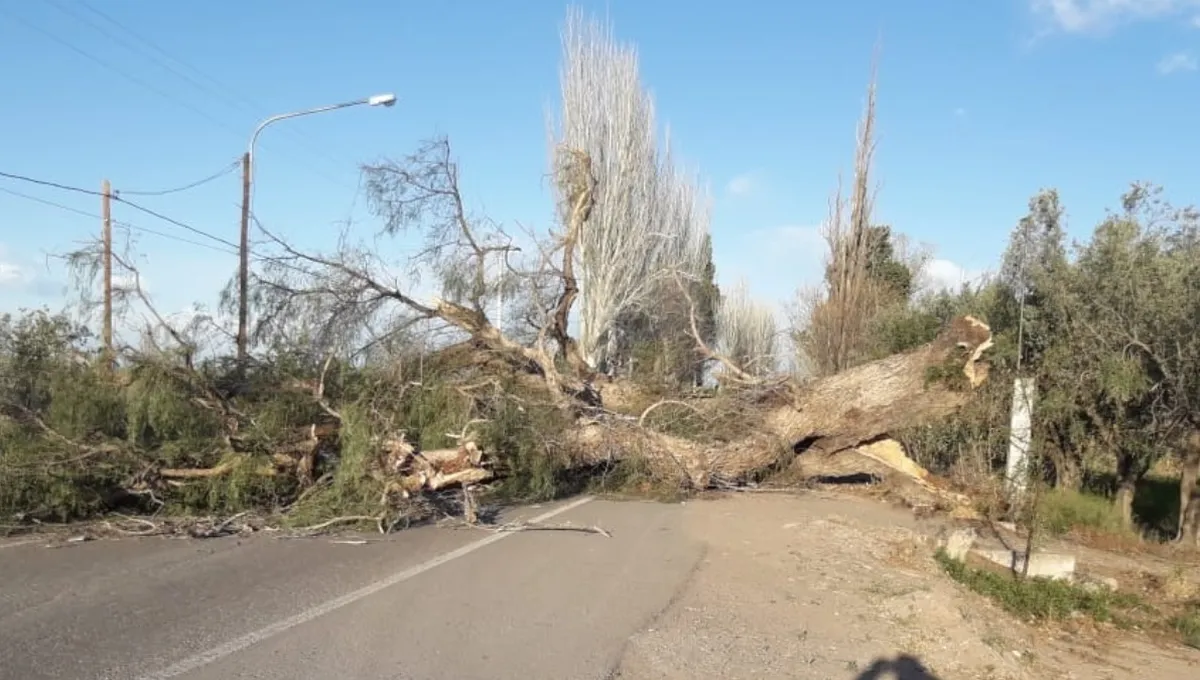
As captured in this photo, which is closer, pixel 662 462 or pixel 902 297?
pixel 662 462

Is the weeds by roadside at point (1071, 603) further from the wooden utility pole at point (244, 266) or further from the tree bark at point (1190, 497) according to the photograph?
the wooden utility pole at point (244, 266)

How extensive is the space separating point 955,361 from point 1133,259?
10.6ft

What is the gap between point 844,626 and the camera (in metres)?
7.31

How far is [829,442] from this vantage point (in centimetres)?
1608

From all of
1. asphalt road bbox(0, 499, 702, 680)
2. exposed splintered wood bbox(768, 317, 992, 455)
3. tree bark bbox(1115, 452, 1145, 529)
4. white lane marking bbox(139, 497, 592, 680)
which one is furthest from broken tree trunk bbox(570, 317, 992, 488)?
white lane marking bbox(139, 497, 592, 680)

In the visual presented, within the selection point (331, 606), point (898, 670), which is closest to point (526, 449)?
point (331, 606)

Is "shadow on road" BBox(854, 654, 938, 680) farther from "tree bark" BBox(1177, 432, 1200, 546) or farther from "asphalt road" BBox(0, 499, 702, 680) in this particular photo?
"tree bark" BBox(1177, 432, 1200, 546)

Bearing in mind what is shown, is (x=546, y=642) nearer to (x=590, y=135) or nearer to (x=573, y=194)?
(x=573, y=194)

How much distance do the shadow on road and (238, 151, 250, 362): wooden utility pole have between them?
9412mm

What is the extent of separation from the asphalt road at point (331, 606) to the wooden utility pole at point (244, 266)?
16.1ft

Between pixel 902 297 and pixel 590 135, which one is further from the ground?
pixel 590 135

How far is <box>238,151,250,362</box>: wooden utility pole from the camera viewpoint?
45.6 ft

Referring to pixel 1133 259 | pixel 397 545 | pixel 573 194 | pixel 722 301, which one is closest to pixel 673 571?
pixel 397 545

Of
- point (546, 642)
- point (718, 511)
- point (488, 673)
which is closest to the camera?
point (488, 673)
